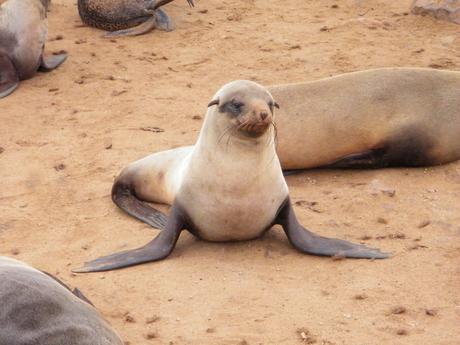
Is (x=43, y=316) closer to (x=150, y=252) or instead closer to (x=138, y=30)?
(x=150, y=252)

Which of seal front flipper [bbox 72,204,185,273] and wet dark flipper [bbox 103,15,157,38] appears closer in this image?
seal front flipper [bbox 72,204,185,273]

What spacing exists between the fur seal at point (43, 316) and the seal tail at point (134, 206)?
196 centimetres

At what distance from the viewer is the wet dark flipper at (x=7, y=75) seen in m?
8.97

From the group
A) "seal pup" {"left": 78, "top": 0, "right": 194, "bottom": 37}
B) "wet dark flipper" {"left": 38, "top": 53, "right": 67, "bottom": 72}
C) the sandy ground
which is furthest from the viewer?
"seal pup" {"left": 78, "top": 0, "right": 194, "bottom": 37}

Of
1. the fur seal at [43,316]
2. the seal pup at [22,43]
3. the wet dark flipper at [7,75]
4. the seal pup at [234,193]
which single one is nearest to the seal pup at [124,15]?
the seal pup at [22,43]

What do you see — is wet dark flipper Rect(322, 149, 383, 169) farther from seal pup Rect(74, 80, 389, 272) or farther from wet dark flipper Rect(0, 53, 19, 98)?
wet dark flipper Rect(0, 53, 19, 98)

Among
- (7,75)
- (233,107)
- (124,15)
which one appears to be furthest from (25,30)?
(233,107)

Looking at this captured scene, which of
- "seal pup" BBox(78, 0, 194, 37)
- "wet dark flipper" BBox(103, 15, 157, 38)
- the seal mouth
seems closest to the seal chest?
the seal mouth

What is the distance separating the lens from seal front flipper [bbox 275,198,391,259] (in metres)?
5.42

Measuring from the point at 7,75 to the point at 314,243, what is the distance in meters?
4.46

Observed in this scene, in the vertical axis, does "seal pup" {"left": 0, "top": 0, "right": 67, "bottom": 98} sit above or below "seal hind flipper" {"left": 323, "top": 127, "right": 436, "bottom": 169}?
below

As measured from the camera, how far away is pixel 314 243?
18.1ft

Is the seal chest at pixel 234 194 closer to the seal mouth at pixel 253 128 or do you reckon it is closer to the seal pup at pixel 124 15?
the seal mouth at pixel 253 128

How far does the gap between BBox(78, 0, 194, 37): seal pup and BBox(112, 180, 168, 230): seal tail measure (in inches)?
163
